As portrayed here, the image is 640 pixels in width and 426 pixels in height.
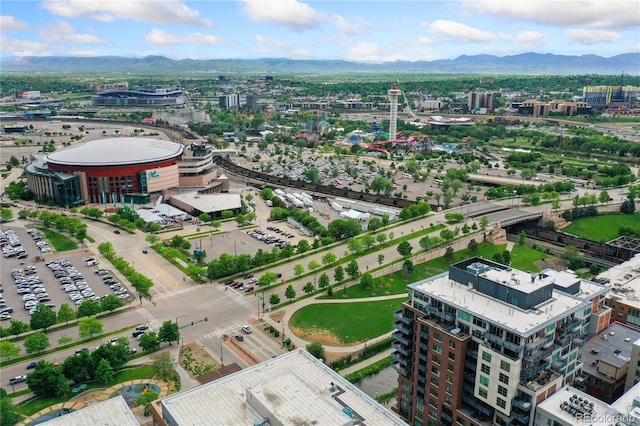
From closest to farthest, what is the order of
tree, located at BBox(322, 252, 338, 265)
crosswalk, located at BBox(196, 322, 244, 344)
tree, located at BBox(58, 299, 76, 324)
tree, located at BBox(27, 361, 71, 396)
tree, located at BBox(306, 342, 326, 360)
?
tree, located at BBox(27, 361, 71, 396)
tree, located at BBox(306, 342, 326, 360)
crosswalk, located at BBox(196, 322, 244, 344)
tree, located at BBox(58, 299, 76, 324)
tree, located at BBox(322, 252, 338, 265)

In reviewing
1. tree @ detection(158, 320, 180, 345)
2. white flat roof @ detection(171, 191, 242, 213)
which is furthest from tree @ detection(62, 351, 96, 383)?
white flat roof @ detection(171, 191, 242, 213)

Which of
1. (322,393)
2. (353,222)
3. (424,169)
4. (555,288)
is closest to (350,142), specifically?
(424,169)

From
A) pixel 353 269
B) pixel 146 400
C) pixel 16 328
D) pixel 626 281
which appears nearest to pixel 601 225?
pixel 626 281

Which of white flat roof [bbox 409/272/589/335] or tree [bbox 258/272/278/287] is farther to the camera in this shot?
tree [bbox 258/272/278/287]

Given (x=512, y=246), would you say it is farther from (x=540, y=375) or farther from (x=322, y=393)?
(x=322, y=393)

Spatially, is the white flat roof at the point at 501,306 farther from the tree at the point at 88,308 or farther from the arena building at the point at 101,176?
the arena building at the point at 101,176

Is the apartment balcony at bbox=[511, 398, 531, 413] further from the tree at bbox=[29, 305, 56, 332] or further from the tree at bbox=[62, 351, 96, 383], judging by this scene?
the tree at bbox=[29, 305, 56, 332]

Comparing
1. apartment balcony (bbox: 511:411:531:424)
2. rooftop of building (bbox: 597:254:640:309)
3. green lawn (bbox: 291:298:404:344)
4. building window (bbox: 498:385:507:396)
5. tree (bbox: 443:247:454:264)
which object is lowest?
green lawn (bbox: 291:298:404:344)
